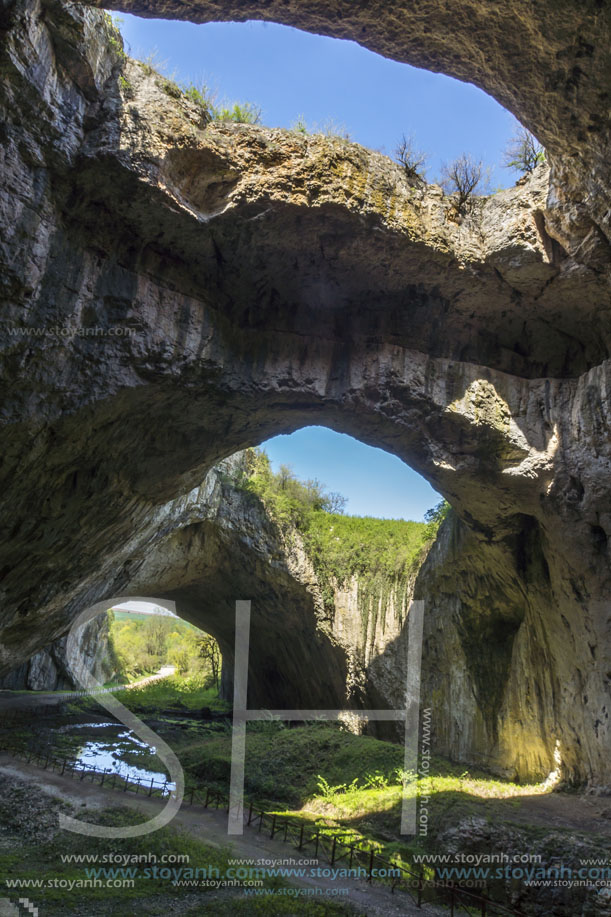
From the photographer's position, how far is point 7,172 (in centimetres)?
733

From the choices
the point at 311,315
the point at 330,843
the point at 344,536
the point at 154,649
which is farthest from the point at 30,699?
the point at 154,649

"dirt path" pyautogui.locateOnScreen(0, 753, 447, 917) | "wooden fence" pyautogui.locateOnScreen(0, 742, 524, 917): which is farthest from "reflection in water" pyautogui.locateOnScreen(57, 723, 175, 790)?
"dirt path" pyautogui.locateOnScreen(0, 753, 447, 917)

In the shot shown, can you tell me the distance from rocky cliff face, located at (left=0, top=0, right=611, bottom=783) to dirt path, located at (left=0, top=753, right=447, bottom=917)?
3843 millimetres

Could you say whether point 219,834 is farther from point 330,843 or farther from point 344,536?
point 344,536

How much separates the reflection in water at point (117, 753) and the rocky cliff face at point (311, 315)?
5142 mm

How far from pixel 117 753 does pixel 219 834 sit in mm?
8618

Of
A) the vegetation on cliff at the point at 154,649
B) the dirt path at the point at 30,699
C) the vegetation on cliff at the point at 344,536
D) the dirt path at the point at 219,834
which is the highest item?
the vegetation on cliff at the point at 344,536

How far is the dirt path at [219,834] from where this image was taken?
786 cm

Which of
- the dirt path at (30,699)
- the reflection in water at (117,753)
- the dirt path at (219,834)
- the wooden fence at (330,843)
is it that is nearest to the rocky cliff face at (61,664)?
the dirt path at (30,699)

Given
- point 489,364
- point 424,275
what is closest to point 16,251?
point 424,275

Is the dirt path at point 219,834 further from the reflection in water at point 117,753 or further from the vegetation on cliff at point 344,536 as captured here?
the vegetation on cliff at point 344,536

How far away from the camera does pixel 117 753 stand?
1759 centimetres

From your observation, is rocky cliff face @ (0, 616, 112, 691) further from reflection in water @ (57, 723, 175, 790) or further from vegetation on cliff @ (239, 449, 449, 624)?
vegetation on cliff @ (239, 449, 449, 624)

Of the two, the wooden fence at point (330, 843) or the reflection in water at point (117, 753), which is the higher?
the wooden fence at point (330, 843)
